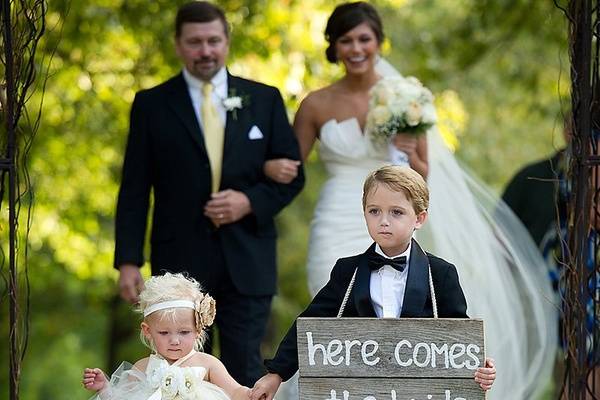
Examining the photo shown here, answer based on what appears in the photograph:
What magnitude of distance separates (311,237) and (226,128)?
0.99 meters

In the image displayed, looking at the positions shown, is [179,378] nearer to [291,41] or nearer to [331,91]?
[331,91]

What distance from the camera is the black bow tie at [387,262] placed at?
Result: 4.82 m

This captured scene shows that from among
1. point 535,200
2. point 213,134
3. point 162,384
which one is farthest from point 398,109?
point 162,384

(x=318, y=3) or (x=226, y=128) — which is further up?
(x=318, y=3)

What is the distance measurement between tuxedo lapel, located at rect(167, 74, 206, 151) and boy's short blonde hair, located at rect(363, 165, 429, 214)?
1995 mm

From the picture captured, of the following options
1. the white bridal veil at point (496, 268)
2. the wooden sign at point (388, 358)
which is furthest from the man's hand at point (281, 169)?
the wooden sign at point (388, 358)

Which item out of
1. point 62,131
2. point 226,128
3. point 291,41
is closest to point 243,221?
point 226,128

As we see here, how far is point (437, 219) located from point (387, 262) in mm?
2659

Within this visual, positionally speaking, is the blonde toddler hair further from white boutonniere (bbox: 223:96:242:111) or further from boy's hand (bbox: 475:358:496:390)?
white boutonniere (bbox: 223:96:242:111)

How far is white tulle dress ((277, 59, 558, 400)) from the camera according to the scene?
7199 mm

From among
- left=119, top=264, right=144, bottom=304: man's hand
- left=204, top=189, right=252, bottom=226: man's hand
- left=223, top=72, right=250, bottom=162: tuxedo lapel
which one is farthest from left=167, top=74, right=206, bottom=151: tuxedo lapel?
left=119, top=264, right=144, bottom=304: man's hand

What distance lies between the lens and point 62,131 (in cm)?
1277

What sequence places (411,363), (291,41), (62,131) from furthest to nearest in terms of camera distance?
(62,131) → (291,41) → (411,363)

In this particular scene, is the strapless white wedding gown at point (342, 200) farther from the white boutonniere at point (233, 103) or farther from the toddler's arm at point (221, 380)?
the toddler's arm at point (221, 380)
